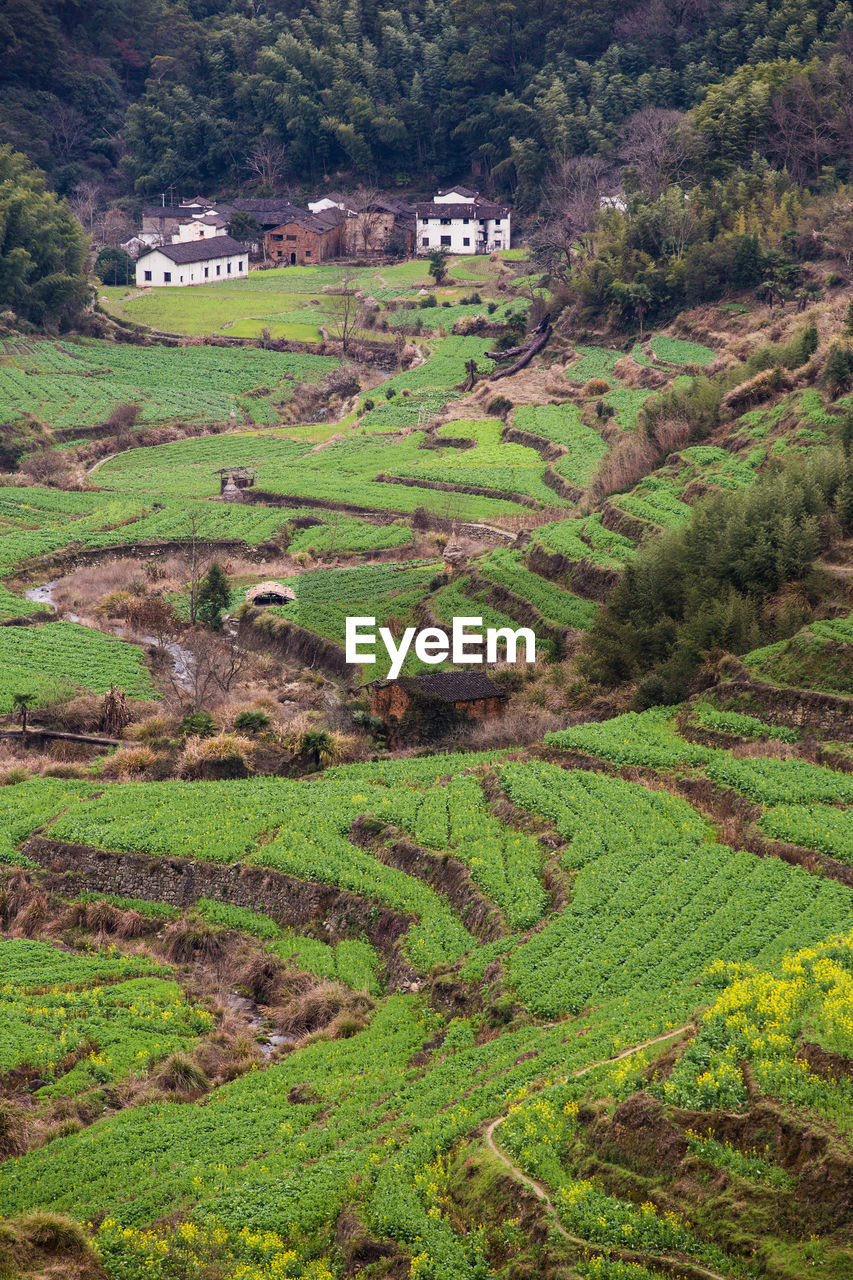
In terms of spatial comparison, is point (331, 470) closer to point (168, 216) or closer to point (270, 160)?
point (168, 216)

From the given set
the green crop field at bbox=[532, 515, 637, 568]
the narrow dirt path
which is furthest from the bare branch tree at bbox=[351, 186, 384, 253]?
the narrow dirt path

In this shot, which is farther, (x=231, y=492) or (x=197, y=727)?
(x=231, y=492)

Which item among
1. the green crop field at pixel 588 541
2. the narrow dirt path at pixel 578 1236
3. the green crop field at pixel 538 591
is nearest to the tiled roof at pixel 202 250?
the green crop field at pixel 588 541

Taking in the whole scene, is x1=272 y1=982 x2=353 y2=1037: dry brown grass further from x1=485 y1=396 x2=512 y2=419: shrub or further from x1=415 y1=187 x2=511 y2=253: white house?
x1=415 y1=187 x2=511 y2=253: white house

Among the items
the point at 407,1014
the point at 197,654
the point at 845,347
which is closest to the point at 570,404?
the point at 845,347

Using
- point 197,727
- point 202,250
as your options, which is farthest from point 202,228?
→ point 197,727

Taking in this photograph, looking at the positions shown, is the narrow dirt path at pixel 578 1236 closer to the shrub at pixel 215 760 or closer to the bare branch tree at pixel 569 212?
the shrub at pixel 215 760

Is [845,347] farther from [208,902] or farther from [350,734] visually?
[208,902]
